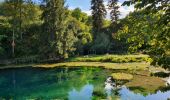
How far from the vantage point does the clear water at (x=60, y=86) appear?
92.0 feet

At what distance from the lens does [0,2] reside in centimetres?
6519

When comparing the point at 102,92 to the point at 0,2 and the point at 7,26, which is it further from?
the point at 0,2

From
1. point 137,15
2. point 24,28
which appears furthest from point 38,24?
point 137,15

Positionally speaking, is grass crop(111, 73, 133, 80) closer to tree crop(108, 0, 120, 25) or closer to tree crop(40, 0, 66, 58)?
tree crop(40, 0, 66, 58)

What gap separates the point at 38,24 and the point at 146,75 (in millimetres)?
29421

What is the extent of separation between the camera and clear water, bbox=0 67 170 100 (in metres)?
28.0

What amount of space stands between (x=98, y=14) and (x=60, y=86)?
38863 mm

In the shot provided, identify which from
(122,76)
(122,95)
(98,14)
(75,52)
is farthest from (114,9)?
(122,95)

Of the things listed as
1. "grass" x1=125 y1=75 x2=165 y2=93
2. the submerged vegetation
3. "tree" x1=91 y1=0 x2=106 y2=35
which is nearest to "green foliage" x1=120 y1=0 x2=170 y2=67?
the submerged vegetation

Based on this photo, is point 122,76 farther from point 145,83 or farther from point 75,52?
point 75,52

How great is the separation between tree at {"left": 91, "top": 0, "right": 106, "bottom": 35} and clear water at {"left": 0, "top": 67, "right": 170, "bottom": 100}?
1012 inches

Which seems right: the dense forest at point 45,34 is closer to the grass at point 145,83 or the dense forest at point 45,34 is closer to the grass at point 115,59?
the grass at point 115,59

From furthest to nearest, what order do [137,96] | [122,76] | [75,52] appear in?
[75,52], [122,76], [137,96]

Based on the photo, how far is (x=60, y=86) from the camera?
3450 cm
